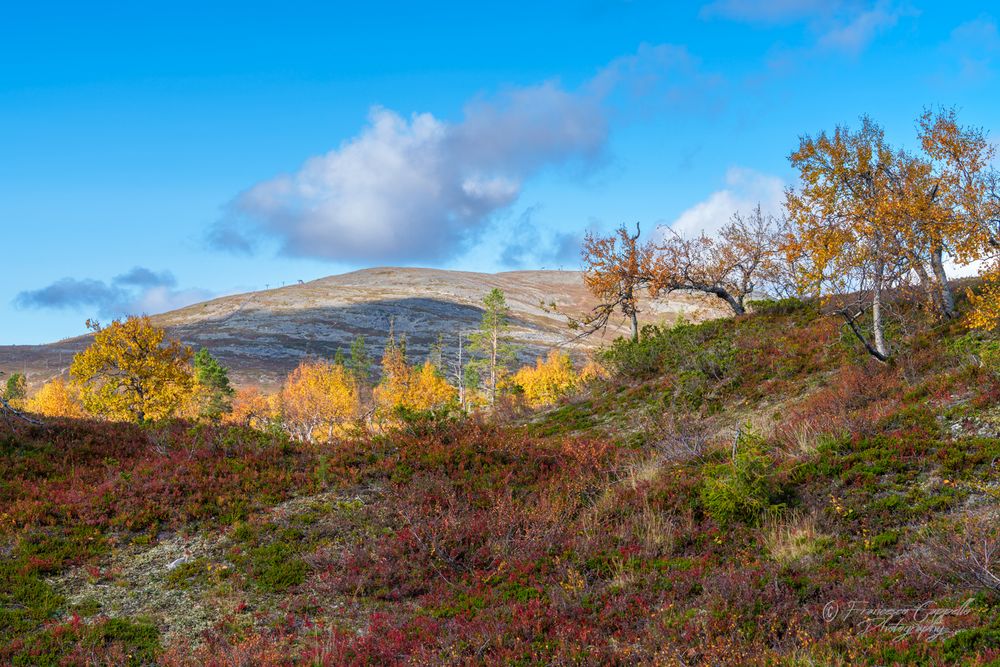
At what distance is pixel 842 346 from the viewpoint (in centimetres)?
2105

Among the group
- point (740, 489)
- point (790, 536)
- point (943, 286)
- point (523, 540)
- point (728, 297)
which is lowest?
point (523, 540)

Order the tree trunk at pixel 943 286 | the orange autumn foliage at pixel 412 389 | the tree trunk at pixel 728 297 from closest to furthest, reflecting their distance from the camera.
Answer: the tree trunk at pixel 943 286, the tree trunk at pixel 728 297, the orange autumn foliage at pixel 412 389

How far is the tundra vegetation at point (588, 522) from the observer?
731 cm

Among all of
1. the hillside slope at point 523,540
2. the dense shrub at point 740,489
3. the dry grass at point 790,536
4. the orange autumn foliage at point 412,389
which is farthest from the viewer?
the orange autumn foliage at point 412,389

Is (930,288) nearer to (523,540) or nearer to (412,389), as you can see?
(523,540)

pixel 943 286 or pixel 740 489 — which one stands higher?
pixel 943 286

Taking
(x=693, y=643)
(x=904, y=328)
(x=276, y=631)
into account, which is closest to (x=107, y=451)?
(x=276, y=631)

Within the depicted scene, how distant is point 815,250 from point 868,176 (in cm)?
639

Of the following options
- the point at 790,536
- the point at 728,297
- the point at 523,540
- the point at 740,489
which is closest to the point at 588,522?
the point at 523,540

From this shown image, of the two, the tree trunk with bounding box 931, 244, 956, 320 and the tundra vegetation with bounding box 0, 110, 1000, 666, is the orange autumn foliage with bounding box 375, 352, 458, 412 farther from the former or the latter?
the tree trunk with bounding box 931, 244, 956, 320

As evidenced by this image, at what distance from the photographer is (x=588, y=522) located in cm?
1111

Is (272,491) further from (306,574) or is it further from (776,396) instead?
(776,396)

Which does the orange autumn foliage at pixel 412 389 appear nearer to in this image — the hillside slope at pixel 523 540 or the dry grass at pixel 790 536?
the hillside slope at pixel 523 540

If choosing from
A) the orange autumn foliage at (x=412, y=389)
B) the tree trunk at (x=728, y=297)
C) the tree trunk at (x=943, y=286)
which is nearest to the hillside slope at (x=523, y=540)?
the tree trunk at (x=943, y=286)
